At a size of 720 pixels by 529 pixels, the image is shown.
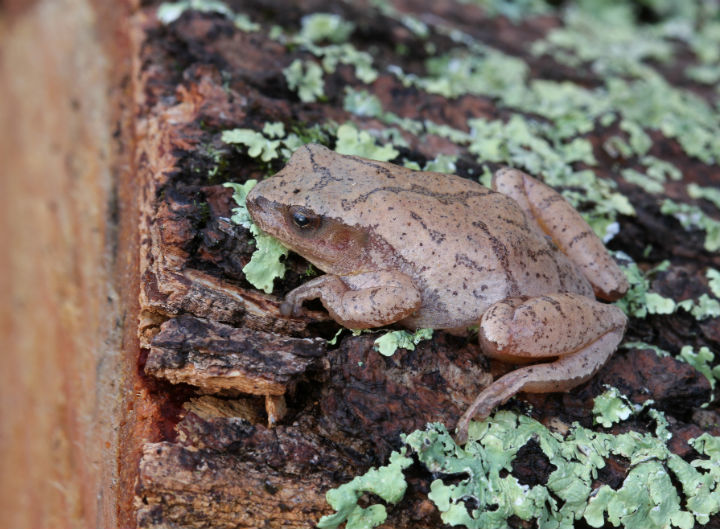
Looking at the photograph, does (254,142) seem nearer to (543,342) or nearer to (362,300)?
(362,300)

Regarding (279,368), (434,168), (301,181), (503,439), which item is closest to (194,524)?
(279,368)

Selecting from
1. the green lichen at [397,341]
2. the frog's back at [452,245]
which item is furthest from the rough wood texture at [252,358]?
the frog's back at [452,245]

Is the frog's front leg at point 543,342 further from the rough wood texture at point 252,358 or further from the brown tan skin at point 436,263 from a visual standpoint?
the rough wood texture at point 252,358

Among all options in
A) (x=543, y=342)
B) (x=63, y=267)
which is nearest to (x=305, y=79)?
(x=63, y=267)

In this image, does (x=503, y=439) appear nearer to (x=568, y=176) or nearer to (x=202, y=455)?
(x=202, y=455)

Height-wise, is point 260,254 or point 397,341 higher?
point 260,254

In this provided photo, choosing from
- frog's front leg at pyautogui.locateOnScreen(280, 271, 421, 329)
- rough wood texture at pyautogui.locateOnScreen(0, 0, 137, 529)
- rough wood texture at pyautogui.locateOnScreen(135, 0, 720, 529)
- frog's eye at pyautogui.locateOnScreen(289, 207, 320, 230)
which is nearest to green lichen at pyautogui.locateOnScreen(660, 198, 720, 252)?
rough wood texture at pyautogui.locateOnScreen(135, 0, 720, 529)

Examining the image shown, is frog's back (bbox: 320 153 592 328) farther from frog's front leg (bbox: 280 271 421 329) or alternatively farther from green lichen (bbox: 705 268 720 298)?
green lichen (bbox: 705 268 720 298)
